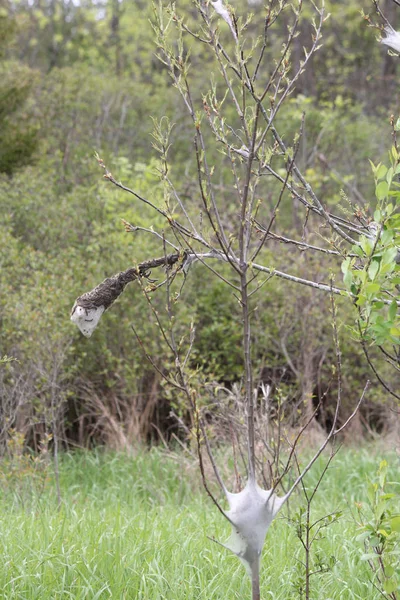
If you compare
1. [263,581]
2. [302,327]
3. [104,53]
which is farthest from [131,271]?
[104,53]

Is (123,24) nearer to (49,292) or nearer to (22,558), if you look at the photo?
(49,292)

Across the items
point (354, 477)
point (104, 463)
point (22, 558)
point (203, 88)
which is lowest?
point (104, 463)

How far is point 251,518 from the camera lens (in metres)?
2.48

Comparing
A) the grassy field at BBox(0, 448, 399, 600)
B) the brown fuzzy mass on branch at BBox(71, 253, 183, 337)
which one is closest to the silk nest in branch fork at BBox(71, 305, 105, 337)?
the brown fuzzy mass on branch at BBox(71, 253, 183, 337)

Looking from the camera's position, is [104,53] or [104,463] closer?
[104,463]

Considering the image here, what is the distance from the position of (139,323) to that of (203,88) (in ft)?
26.3

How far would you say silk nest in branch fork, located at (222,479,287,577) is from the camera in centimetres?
247

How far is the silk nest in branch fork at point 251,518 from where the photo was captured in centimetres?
247

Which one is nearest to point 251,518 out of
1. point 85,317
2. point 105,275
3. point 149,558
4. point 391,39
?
point 85,317

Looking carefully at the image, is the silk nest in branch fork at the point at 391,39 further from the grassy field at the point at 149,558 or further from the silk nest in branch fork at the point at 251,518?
the grassy field at the point at 149,558

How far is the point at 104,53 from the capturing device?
21.7 meters

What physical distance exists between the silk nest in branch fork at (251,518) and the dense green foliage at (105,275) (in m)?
2.23

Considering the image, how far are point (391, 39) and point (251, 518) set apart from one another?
5.99 feet

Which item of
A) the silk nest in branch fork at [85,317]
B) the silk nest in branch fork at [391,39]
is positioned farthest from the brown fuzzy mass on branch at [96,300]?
the silk nest in branch fork at [391,39]
